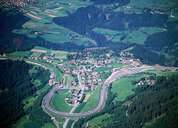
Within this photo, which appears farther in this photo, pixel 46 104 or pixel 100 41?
pixel 100 41

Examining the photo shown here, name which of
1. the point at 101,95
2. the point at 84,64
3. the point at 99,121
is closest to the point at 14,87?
the point at 101,95

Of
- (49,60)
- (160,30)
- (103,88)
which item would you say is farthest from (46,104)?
(160,30)

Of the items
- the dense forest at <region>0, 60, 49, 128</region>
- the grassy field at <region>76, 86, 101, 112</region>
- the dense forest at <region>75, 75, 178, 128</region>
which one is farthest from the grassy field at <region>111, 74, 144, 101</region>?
the dense forest at <region>0, 60, 49, 128</region>

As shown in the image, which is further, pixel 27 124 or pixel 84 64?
pixel 84 64

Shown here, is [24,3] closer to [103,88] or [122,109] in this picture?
[103,88]

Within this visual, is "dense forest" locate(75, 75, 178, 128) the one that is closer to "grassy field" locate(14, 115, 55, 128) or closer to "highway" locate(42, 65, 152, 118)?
"highway" locate(42, 65, 152, 118)

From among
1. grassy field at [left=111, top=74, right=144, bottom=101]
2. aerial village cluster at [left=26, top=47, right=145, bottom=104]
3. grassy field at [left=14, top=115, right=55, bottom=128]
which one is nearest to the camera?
grassy field at [left=14, top=115, right=55, bottom=128]

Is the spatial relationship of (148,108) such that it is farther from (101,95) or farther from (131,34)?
(131,34)
